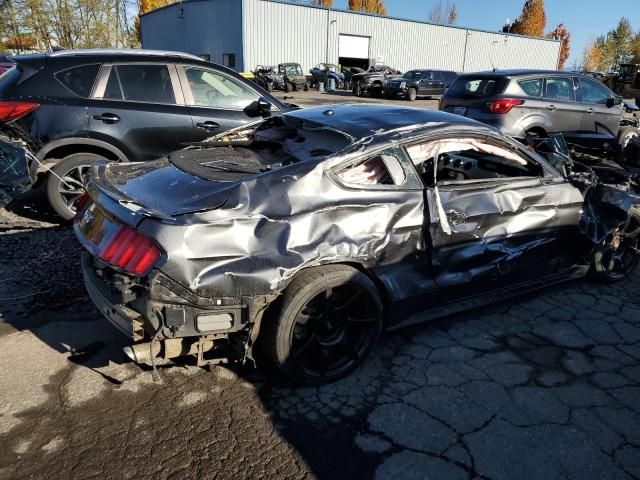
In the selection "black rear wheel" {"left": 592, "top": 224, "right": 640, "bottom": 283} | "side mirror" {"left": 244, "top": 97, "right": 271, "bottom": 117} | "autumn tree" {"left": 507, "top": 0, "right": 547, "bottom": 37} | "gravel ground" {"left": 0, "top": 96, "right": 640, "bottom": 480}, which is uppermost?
"autumn tree" {"left": 507, "top": 0, "right": 547, "bottom": 37}

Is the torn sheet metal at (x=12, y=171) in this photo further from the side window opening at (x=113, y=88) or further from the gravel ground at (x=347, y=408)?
the gravel ground at (x=347, y=408)

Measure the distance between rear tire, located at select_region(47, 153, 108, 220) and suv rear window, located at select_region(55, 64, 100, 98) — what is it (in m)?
0.65

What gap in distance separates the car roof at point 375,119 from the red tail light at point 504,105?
4958mm

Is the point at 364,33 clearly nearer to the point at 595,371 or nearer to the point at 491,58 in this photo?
the point at 491,58

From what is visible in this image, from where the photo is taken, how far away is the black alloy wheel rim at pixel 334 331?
279 centimetres

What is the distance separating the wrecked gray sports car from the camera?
2451mm

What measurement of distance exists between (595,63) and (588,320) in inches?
3712

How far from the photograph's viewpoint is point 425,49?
140 feet

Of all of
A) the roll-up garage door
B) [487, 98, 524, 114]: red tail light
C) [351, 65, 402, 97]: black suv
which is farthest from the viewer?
the roll-up garage door


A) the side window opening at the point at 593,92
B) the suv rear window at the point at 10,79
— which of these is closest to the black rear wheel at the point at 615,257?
the side window opening at the point at 593,92

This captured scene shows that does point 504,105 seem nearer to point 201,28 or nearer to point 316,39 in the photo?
point 316,39

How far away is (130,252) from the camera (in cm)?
249

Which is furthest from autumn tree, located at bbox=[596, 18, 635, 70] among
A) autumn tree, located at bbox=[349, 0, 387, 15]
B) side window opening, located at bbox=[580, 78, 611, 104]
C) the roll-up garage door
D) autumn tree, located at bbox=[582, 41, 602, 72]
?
side window opening, located at bbox=[580, 78, 611, 104]

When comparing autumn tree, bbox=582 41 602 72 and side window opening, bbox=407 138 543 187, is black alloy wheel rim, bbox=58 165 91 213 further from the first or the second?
autumn tree, bbox=582 41 602 72
